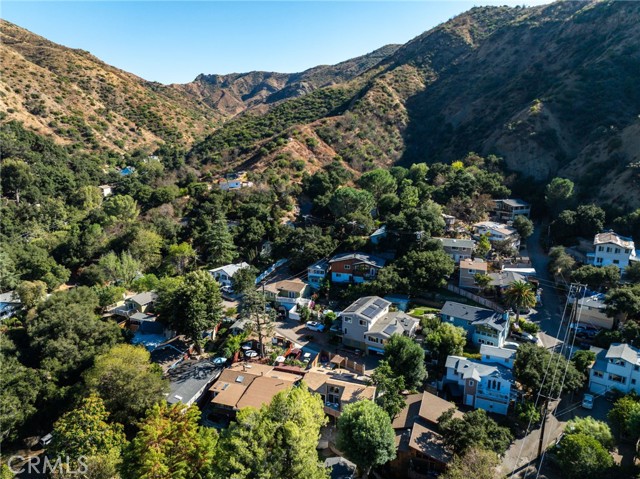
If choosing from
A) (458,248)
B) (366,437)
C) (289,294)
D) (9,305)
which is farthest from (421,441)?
(9,305)

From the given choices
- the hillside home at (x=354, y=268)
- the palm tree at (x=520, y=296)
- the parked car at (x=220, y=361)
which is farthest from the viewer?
the hillside home at (x=354, y=268)

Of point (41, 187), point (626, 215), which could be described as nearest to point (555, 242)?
point (626, 215)

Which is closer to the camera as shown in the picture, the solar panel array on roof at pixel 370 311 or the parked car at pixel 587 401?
the parked car at pixel 587 401

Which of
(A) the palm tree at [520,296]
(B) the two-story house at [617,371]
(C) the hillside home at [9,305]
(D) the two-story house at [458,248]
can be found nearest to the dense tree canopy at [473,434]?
(B) the two-story house at [617,371]

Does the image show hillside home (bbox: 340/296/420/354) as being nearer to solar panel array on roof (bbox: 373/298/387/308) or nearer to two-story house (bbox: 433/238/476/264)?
solar panel array on roof (bbox: 373/298/387/308)

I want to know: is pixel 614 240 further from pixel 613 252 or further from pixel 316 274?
pixel 316 274

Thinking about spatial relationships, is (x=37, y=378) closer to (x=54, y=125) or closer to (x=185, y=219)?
(x=185, y=219)

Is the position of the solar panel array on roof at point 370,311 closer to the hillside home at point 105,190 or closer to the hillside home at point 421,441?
the hillside home at point 421,441
